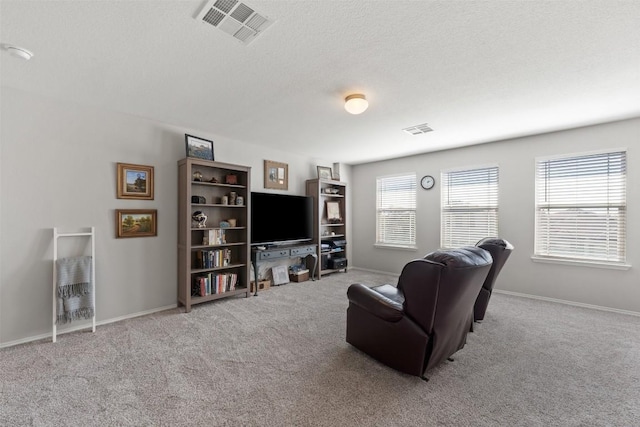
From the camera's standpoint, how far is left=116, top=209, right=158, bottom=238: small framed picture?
3.40 metres

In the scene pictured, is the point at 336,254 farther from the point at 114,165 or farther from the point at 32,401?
the point at 32,401

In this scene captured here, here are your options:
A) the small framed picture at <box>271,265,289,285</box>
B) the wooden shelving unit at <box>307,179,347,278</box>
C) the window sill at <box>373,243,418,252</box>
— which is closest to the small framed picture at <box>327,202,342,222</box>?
the wooden shelving unit at <box>307,179,347,278</box>

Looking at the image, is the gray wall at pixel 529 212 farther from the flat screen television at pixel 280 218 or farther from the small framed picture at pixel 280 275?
the small framed picture at pixel 280 275

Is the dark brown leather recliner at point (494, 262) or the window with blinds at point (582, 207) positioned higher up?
the window with blinds at point (582, 207)

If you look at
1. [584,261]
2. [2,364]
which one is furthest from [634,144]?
[2,364]

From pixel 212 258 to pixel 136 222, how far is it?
3.44ft

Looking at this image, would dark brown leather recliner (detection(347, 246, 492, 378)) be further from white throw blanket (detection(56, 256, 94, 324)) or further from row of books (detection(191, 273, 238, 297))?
white throw blanket (detection(56, 256, 94, 324))

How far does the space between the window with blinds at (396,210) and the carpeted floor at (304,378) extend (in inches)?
106

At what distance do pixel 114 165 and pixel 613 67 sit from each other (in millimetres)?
5061

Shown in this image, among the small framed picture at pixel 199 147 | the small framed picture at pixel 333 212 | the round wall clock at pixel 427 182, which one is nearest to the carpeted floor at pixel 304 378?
the small framed picture at pixel 199 147

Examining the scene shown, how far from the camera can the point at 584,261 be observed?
387cm

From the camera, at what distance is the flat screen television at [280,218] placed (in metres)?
4.61

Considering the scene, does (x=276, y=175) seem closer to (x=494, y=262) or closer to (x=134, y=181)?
(x=134, y=181)

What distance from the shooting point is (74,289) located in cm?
294
